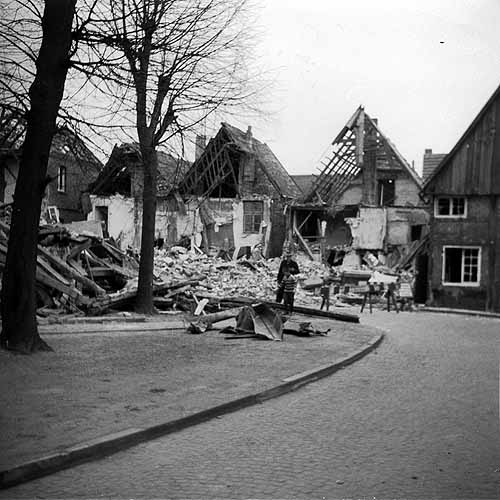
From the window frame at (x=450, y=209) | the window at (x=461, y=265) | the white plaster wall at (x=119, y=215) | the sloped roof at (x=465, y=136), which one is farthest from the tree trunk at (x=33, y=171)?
the white plaster wall at (x=119, y=215)

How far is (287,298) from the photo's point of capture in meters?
19.0

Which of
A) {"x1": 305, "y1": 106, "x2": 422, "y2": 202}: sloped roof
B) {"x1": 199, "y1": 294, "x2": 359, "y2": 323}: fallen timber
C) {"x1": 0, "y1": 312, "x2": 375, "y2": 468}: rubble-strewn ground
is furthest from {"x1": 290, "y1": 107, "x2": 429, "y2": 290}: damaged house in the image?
{"x1": 0, "y1": 312, "x2": 375, "y2": 468}: rubble-strewn ground

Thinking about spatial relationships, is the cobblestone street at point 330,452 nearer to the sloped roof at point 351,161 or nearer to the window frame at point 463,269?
the window frame at point 463,269

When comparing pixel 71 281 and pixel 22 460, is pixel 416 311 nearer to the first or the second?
pixel 71 281

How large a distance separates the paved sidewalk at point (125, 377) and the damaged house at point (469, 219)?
53.0 ft

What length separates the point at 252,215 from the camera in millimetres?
42156

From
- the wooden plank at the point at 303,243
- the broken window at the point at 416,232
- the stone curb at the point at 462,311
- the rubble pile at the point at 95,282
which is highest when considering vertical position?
the broken window at the point at 416,232

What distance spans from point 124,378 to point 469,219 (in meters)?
24.0

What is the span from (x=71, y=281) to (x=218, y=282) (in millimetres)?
13278

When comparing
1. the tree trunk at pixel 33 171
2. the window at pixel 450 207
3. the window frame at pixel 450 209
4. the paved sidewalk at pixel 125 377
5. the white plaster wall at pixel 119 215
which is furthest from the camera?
the white plaster wall at pixel 119 215

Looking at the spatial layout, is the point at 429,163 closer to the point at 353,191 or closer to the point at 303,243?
the point at 353,191

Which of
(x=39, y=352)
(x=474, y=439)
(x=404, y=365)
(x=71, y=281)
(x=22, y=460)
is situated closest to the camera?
(x=22, y=460)

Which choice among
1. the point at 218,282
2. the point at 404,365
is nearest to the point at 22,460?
the point at 404,365

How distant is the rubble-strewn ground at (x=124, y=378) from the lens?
21.1 ft
